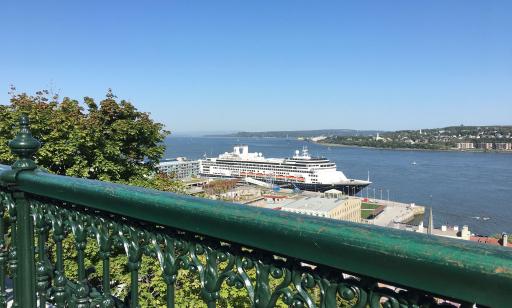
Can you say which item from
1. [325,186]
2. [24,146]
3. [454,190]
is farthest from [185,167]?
[24,146]

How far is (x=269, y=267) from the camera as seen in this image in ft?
3.85

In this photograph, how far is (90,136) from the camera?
11414 mm

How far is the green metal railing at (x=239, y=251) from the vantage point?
836mm

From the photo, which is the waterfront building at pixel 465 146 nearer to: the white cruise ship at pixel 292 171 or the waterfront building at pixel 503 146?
the waterfront building at pixel 503 146

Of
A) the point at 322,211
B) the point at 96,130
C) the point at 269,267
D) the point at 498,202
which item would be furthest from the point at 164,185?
the point at 498,202

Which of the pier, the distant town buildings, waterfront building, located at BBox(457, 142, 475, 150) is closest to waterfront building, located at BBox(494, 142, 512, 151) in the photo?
the distant town buildings

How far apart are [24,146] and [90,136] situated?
9.92 meters

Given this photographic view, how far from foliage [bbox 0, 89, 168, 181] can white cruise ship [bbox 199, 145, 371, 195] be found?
52931 mm

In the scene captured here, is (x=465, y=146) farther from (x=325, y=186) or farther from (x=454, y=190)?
(x=325, y=186)

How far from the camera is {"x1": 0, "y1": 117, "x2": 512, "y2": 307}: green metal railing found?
0.84m

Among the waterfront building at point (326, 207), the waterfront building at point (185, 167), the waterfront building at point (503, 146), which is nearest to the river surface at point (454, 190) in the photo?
the waterfront building at point (326, 207)

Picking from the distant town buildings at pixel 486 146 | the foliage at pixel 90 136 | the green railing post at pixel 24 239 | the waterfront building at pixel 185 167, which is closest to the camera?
the green railing post at pixel 24 239

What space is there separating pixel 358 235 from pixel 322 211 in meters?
35.5

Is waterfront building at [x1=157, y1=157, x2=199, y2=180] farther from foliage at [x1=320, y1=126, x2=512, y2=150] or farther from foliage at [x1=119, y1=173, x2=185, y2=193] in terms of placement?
foliage at [x1=320, y1=126, x2=512, y2=150]
